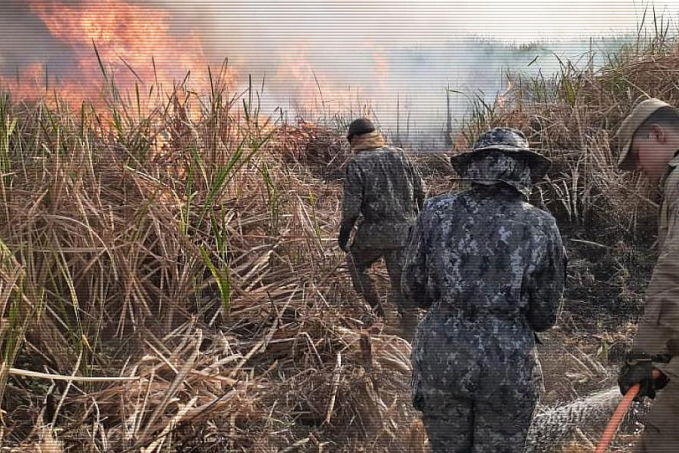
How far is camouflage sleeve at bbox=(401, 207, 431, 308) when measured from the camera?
2.27m

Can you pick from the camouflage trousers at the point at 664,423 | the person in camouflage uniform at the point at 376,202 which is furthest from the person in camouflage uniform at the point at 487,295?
the person in camouflage uniform at the point at 376,202

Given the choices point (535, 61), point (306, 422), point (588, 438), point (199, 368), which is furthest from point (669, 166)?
point (535, 61)

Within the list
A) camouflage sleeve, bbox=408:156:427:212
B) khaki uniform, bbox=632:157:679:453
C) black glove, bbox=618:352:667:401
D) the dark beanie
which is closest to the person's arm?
the dark beanie

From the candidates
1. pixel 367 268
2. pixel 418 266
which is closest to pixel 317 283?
pixel 367 268

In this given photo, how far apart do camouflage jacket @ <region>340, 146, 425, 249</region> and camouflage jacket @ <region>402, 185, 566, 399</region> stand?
2.36 metres

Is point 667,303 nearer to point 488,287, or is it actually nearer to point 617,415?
point 617,415

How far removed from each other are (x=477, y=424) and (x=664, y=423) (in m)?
0.68

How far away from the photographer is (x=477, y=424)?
2240 mm

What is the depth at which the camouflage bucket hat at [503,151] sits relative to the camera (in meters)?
2.17

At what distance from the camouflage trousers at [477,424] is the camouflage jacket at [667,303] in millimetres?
492

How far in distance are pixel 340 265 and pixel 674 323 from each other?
3.01m

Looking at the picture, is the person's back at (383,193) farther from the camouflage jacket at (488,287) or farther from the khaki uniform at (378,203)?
the camouflage jacket at (488,287)

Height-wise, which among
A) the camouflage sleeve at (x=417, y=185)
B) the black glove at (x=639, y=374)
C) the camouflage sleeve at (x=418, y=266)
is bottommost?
the black glove at (x=639, y=374)

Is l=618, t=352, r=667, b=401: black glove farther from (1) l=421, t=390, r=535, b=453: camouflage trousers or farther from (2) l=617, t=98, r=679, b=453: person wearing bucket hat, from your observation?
(1) l=421, t=390, r=535, b=453: camouflage trousers
